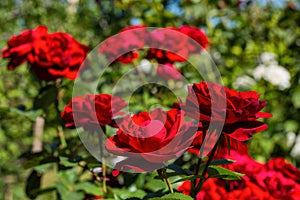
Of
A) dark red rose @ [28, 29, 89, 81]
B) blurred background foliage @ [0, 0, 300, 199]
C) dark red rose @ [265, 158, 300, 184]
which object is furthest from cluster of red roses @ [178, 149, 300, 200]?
dark red rose @ [28, 29, 89, 81]

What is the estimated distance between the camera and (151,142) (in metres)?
0.69

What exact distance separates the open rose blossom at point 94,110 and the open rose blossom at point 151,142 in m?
0.21

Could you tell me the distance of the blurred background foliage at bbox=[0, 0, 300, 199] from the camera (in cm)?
197

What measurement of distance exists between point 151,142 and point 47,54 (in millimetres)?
740

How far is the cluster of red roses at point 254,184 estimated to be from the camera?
2.92 feet

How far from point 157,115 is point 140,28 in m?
0.78

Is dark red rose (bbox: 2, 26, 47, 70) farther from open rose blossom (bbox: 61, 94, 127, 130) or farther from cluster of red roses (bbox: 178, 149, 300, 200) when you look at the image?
cluster of red roses (bbox: 178, 149, 300, 200)

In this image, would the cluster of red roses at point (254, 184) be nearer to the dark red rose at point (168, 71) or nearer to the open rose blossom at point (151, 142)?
the open rose blossom at point (151, 142)

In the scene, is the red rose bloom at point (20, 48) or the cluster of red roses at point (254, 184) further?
the red rose bloom at point (20, 48)

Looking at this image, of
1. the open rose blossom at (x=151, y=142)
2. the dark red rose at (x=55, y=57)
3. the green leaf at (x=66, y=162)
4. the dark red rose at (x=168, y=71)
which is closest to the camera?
the open rose blossom at (x=151, y=142)

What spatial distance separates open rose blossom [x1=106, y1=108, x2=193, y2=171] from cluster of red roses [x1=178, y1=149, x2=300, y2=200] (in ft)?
0.65

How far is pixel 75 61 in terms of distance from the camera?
4.65 ft

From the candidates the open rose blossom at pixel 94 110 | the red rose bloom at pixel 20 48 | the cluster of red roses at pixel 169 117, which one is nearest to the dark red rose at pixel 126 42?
the cluster of red roses at pixel 169 117

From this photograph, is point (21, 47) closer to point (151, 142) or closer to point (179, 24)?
point (151, 142)
